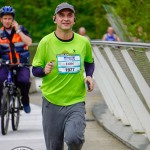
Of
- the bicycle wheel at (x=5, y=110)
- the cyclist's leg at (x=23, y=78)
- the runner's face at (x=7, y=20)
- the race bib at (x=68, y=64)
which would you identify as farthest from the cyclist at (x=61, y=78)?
the cyclist's leg at (x=23, y=78)

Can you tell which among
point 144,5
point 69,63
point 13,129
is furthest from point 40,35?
point 69,63

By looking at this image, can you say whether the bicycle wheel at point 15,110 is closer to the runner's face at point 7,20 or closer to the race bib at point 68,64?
the runner's face at point 7,20

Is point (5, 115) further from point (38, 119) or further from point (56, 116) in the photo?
point (56, 116)

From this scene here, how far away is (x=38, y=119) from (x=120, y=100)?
8.49ft

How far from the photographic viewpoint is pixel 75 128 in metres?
8.38

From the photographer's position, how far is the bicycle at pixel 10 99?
13109mm

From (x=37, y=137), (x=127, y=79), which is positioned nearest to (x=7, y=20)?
(x=37, y=137)

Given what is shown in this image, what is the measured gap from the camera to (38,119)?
1534 cm

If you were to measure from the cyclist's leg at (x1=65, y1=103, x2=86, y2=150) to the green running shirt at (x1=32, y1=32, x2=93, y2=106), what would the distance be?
93 mm

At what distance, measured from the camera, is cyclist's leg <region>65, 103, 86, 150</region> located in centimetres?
830

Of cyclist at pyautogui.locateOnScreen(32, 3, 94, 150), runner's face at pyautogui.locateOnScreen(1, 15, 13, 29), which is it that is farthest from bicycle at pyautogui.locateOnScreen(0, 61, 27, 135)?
cyclist at pyautogui.locateOnScreen(32, 3, 94, 150)

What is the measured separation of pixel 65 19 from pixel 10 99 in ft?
16.0

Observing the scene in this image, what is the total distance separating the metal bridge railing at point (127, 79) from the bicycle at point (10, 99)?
146 centimetres

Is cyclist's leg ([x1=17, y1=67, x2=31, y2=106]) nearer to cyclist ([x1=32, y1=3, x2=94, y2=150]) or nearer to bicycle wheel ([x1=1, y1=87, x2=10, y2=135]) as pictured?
bicycle wheel ([x1=1, y1=87, x2=10, y2=135])
